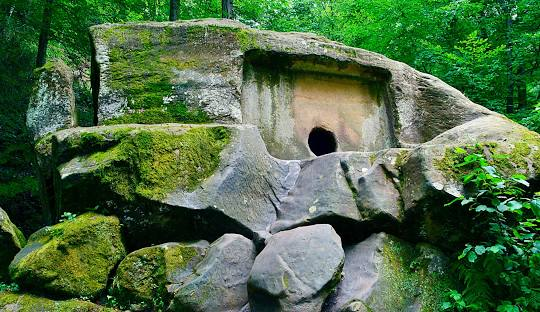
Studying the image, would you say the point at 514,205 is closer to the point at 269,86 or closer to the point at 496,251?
→ the point at 496,251

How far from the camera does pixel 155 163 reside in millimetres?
Result: 3949

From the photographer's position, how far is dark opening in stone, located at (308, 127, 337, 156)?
589 centimetres

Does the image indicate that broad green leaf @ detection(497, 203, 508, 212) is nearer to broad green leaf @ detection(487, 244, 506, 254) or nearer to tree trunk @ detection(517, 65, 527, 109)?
broad green leaf @ detection(487, 244, 506, 254)

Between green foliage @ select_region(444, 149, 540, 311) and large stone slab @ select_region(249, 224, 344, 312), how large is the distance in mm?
951

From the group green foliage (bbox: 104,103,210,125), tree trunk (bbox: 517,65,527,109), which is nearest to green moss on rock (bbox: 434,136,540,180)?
green foliage (bbox: 104,103,210,125)

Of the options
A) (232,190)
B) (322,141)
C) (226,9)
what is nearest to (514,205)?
(232,190)

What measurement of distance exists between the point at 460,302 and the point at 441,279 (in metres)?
0.25

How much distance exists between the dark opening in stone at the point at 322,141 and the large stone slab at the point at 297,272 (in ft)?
8.04

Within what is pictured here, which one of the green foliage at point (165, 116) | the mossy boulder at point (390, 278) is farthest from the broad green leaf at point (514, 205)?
the green foliage at point (165, 116)

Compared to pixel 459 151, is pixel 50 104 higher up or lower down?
higher up

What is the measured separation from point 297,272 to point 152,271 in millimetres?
1181

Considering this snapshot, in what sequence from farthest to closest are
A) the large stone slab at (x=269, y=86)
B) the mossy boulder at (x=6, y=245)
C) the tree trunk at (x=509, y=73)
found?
1. the tree trunk at (x=509, y=73)
2. the large stone slab at (x=269, y=86)
3. the mossy boulder at (x=6, y=245)

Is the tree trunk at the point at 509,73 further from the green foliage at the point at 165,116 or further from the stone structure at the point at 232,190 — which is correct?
the green foliage at the point at 165,116

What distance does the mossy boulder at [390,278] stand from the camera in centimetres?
341
